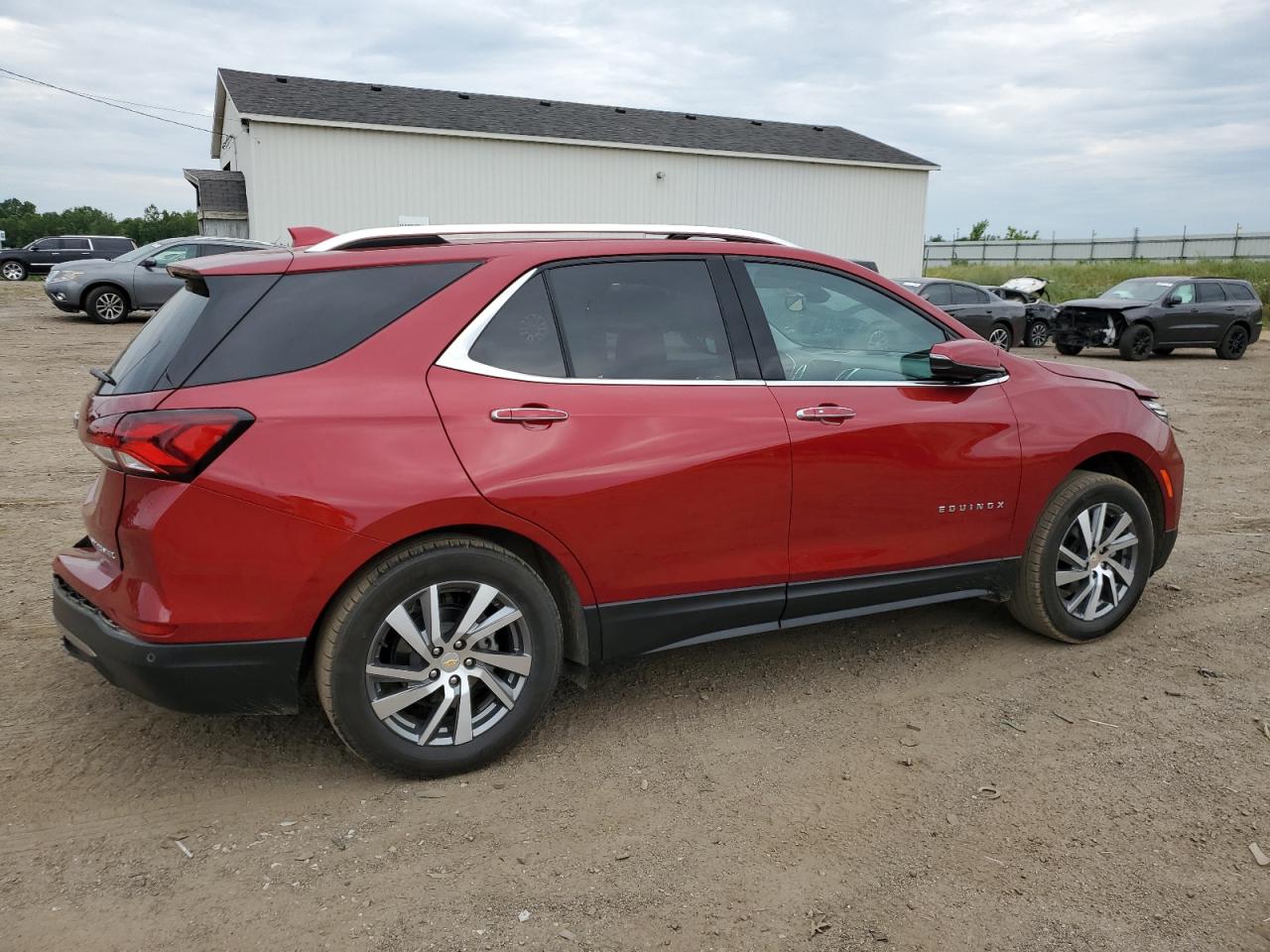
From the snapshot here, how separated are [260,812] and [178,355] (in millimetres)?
1417

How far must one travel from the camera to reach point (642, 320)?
371 centimetres

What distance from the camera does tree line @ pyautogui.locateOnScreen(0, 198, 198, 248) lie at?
2756 inches

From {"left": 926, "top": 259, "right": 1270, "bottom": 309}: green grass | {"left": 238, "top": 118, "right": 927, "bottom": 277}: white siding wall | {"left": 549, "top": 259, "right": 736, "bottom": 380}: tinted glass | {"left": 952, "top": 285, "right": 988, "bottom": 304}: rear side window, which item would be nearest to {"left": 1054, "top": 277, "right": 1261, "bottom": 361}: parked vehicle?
{"left": 952, "top": 285, "right": 988, "bottom": 304}: rear side window

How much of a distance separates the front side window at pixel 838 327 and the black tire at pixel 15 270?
37767 mm

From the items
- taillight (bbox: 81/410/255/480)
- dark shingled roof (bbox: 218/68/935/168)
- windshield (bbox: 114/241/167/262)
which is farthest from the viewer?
dark shingled roof (bbox: 218/68/935/168)

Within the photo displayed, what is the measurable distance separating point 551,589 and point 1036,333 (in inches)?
819

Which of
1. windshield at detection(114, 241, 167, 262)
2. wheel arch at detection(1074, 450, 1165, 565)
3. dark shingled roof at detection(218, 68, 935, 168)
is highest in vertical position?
dark shingled roof at detection(218, 68, 935, 168)

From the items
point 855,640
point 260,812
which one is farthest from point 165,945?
point 855,640

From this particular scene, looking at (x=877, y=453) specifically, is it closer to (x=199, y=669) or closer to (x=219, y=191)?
(x=199, y=669)

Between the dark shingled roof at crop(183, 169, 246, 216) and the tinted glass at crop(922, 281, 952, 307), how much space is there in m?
18.1

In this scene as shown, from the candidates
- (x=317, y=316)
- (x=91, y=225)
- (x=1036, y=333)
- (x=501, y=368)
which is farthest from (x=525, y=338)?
(x=91, y=225)

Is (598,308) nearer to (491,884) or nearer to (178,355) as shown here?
(178,355)

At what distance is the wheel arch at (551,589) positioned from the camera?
324cm

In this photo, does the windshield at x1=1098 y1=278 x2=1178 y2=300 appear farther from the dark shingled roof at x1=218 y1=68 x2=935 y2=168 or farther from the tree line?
the tree line
